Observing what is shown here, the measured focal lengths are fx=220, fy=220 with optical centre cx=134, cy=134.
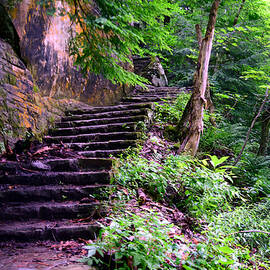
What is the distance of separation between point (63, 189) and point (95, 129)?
2.19 meters

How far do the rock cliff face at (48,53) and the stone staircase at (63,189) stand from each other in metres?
1.59

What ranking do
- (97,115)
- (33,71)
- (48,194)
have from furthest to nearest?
(97,115), (33,71), (48,194)

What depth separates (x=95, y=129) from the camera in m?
4.96

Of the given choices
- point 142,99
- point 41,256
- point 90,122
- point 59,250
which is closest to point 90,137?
point 90,122

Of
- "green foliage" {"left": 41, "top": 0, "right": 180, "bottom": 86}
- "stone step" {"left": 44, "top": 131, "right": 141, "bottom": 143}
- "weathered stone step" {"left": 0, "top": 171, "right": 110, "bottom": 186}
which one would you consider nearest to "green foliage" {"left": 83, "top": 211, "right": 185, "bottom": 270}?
"weathered stone step" {"left": 0, "top": 171, "right": 110, "bottom": 186}

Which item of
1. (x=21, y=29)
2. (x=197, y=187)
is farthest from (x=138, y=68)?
(x=197, y=187)

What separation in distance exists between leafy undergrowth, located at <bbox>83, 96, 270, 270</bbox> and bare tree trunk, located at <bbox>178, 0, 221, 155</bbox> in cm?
110

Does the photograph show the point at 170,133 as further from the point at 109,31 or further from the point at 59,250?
the point at 59,250

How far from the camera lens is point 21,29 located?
452 centimetres

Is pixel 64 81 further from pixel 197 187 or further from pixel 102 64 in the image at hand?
pixel 197 187

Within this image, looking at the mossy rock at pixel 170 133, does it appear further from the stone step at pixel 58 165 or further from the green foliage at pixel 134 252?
the green foliage at pixel 134 252

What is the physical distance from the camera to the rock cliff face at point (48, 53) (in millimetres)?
4629

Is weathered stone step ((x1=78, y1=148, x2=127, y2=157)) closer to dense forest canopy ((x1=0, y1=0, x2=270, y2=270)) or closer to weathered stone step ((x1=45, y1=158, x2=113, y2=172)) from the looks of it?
dense forest canopy ((x1=0, y1=0, x2=270, y2=270))

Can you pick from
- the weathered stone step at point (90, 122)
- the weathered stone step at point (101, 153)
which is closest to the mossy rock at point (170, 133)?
the weathered stone step at point (90, 122)
